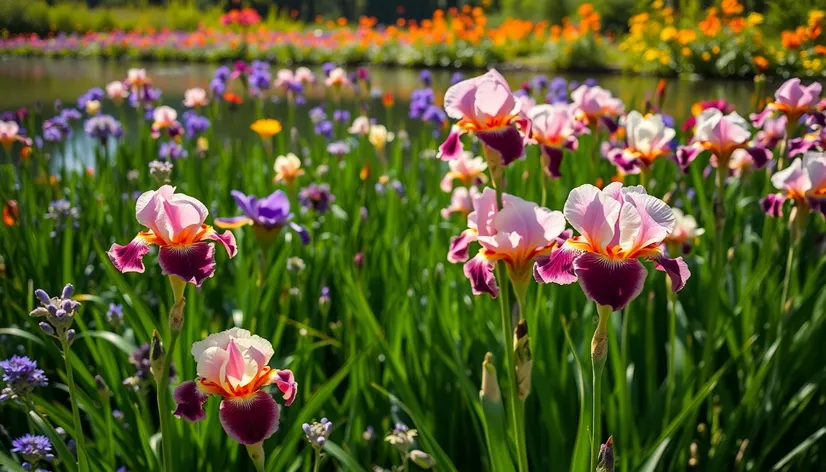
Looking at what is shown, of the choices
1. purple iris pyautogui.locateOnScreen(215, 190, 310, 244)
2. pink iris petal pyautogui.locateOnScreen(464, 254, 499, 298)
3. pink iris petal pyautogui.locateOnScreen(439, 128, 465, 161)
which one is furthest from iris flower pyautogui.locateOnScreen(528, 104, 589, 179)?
pink iris petal pyautogui.locateOnScreen(464, 254, 499, 298)

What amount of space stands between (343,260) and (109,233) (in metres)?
1.05

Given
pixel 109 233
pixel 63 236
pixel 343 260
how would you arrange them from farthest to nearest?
1. pixel 109 233
2. pixel 63 236
3. pixel 343 260

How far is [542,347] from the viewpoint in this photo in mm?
1909

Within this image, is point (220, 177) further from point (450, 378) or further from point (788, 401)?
point (788, 401)

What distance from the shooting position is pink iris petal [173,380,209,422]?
1066mm

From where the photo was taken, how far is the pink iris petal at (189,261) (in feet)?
3.76

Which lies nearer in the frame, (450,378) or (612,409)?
(612,409)

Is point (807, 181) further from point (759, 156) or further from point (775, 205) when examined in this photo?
point (759, 156)

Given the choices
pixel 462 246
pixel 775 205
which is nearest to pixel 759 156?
pixel 775 205

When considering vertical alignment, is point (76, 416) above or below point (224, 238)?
below

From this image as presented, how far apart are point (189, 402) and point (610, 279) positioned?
632 millimetres

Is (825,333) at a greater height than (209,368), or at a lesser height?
lesser

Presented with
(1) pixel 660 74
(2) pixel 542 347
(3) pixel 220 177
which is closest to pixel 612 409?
(2) pixel 542 347

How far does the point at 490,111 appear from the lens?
4.94 ft
